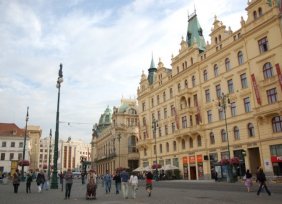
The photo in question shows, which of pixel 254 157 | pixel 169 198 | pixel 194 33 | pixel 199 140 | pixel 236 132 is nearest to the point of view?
pixel 169 198

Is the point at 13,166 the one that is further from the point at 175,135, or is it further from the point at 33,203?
the point at 33,203

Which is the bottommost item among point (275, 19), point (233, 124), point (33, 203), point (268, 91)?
point (33, 203)

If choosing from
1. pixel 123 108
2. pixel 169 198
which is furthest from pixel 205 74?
pixel 123 108

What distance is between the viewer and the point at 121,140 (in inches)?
3366

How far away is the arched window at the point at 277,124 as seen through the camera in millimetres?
36050

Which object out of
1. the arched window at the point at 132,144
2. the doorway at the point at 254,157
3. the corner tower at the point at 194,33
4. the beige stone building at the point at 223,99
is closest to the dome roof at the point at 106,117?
the arched window at the point at 132,144

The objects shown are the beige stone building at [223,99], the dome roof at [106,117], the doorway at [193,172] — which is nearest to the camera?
the beige stone building at [223,99]

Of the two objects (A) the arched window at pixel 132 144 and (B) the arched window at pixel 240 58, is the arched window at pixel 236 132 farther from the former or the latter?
(A) the arched window at pixel 132 144

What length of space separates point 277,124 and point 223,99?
731cm

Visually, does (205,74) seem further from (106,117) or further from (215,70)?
(106,117)

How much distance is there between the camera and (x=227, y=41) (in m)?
44.9

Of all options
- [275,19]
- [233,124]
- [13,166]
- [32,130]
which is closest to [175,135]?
[233,124]

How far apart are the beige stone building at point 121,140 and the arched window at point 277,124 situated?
45.6 m

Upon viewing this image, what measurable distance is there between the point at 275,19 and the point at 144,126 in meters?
38.3
